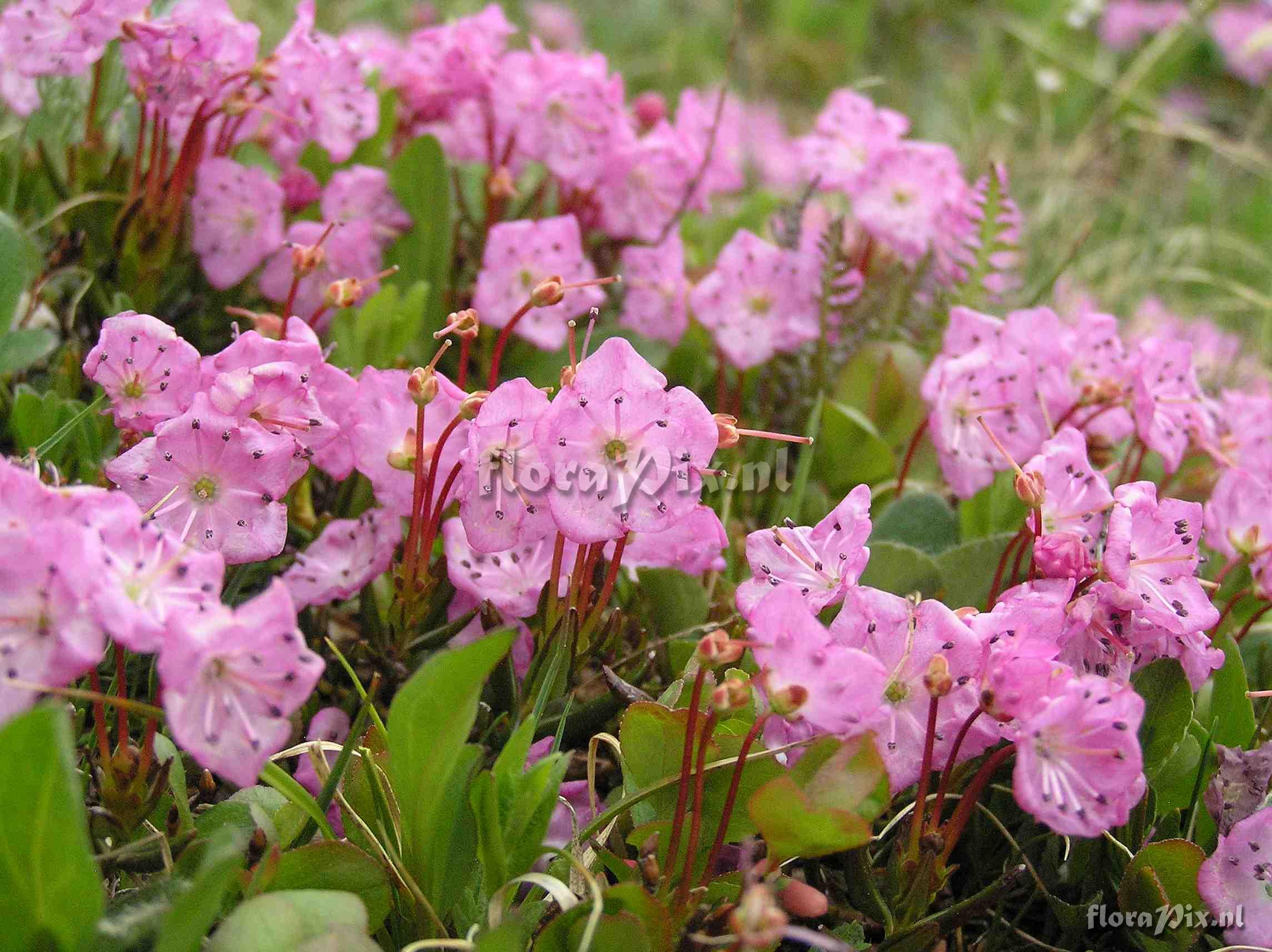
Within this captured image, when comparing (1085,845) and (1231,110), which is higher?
(1231,110)

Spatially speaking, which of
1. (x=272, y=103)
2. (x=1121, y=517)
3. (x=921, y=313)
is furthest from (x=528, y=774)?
(x=921, y=313)

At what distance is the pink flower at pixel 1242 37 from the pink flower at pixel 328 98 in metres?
3.78

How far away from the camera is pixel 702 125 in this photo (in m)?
1.84

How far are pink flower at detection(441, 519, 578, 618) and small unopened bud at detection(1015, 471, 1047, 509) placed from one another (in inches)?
16.4

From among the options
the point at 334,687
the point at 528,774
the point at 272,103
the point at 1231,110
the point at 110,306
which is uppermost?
the point at 1231,110

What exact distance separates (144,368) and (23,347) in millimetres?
369

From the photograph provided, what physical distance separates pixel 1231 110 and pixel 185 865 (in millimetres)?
4704

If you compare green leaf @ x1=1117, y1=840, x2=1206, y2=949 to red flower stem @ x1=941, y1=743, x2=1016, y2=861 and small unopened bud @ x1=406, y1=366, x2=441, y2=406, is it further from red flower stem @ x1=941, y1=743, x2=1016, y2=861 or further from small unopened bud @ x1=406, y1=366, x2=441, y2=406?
small unopened bud @ x1=406, y1=366, x2=441, y2=406

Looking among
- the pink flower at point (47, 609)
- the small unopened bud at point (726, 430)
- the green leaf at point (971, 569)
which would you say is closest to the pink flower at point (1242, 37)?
the green leaf at point (971, 569)

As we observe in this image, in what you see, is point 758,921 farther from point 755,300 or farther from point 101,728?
point 755,300

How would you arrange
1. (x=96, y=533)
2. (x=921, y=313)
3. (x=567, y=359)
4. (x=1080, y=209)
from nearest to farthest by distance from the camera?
(x=96, y=533) → (x=567, y=359) → (x=921, y=313) → (x=1080, y=209)

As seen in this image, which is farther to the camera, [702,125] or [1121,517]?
[702,125]

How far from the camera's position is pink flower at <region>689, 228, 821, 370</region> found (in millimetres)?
1535

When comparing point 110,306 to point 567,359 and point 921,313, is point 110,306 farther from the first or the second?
point 921,313
